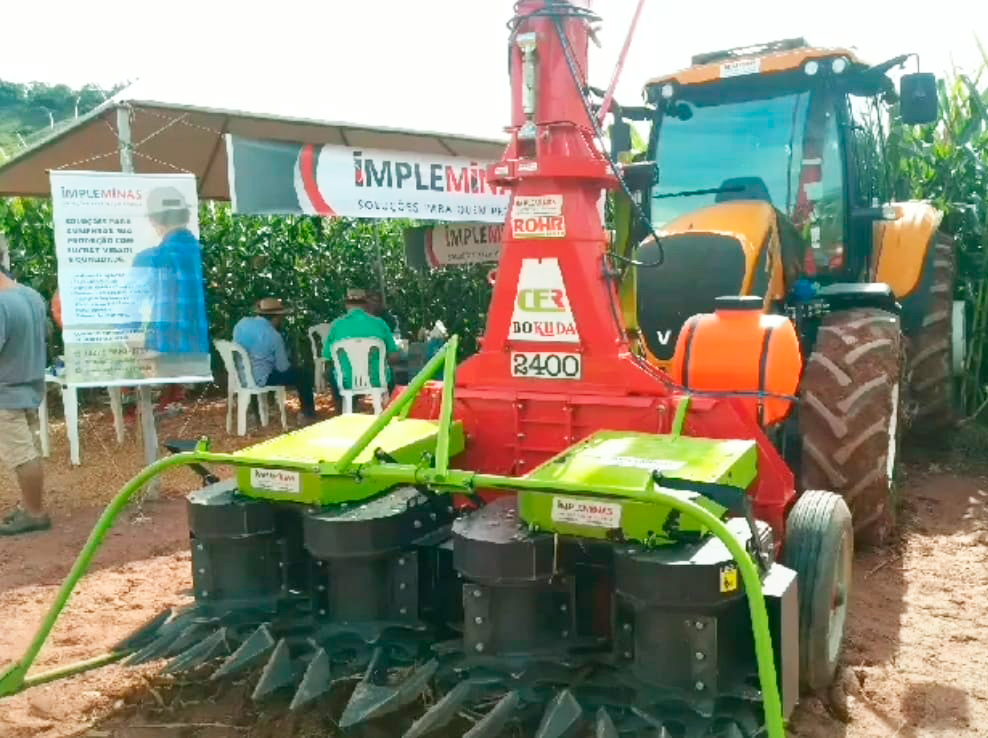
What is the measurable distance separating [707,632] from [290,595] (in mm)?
1533

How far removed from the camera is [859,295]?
495cm

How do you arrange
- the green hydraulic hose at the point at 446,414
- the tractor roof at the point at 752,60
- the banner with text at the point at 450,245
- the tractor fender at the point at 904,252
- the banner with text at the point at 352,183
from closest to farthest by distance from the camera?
the green hydraulic hose at the point at 446,414 → the tractor roof at the point at 752,60 → the tractor fender at the point at 904,252 → the banner with text at the point at 352,183 → the banner with text at the point at 450,245

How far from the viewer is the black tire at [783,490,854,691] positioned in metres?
3.16

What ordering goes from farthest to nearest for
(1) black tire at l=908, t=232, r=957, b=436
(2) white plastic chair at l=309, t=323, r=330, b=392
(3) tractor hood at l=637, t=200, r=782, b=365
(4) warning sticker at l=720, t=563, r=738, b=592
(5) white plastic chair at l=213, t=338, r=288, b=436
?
(2) white plastic chair at l=309, t=323, r=330, b=392 → (5) white plastic chair at l=213, t=338, r=288, b=436 → (1) black tire at l=908, t=232, r=957, b=436 → (3) tractor hood at l=637, t=200, r=782, b=365 → (4) warning sticker at l=720, t=563, r=738, b=592

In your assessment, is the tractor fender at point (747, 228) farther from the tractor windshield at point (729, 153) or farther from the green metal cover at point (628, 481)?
the green metal cover at point (628, 481)

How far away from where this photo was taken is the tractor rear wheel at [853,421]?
4.23 metres

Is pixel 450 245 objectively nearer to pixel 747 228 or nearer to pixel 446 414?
pixel 747 228

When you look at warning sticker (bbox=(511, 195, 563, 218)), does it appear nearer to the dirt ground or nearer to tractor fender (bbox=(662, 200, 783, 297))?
tractor fender (bbox=(662, 200, 783, 297))

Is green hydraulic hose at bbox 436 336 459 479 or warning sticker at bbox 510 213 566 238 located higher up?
warning sticker at bbox 510 213 566 238

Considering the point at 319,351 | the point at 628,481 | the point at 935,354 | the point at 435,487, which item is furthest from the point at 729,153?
the point at 319,351

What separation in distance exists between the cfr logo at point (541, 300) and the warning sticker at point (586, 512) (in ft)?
3.45

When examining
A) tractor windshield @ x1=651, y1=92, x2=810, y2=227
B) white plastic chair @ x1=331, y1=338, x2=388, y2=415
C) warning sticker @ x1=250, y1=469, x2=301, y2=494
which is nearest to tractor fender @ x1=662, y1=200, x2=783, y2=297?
tractor windshield @ x1=651, y1=92, x2=810, y2=227

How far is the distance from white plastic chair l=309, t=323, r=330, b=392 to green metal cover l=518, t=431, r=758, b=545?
24.4 ft

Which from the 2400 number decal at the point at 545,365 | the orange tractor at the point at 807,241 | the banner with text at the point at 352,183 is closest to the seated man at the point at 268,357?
the banner with text at the point at 352,183
